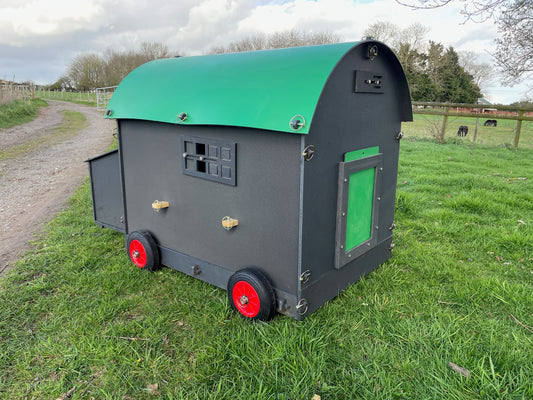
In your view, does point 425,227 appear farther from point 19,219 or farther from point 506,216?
point 19,219

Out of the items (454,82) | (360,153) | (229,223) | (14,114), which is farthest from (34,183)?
(454,82)

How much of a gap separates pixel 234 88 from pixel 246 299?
58.5 inches

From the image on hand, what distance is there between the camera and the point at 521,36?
8586 mm

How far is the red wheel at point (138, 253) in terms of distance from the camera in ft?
11.8

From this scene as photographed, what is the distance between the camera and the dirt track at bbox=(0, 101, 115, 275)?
4.73 meters

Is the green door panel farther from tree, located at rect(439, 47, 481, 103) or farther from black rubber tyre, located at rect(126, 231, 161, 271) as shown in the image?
tree, located at rect(439, 47, 481, 103)

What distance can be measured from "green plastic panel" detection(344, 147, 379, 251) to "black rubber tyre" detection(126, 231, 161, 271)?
171cm

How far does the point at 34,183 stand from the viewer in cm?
732

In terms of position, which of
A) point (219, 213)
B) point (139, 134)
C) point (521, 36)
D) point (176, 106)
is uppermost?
point (521, 36)

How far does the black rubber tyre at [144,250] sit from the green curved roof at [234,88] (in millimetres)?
1072

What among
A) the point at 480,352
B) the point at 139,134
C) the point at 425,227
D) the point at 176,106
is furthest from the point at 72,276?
the point at 425,227

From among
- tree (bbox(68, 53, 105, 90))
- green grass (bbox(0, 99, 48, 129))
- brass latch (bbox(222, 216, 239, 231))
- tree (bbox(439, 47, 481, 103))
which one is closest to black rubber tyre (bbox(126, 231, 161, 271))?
Answer: brass latch (bbox(222, 216, 239, 231))

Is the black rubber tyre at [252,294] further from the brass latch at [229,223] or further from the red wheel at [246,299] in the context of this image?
the brass latch at [229,223]

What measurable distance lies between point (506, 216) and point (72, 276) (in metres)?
5.17
